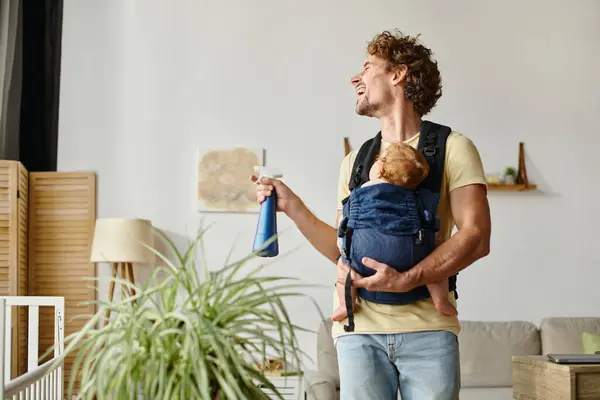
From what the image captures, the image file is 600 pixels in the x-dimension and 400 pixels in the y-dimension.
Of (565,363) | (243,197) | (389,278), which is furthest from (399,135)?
(243,197)

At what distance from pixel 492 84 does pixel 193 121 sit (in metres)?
1.95

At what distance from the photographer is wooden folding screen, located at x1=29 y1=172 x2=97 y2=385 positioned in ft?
16.7

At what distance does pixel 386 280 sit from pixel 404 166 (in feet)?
0.80

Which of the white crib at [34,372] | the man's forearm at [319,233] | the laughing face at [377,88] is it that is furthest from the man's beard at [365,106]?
the white crib at [34,372]

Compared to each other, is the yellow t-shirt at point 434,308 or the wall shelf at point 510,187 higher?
the wall shelf at point 510,187

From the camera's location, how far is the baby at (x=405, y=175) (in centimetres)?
182

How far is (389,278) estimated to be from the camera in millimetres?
1799

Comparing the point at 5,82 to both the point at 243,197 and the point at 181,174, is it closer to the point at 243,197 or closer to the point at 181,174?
the point at 181,174

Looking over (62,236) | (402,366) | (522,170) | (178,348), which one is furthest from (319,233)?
(522,170)

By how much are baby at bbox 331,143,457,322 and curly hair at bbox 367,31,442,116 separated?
180 millimetres

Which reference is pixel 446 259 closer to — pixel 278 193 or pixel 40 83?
pixel 278 193

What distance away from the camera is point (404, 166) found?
1.81 metres

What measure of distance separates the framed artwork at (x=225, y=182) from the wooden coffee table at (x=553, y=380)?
2061 millimetres

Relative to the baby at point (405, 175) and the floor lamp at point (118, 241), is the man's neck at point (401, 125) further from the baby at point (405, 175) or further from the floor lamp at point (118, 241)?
the floor lamp at point (118, 241)
